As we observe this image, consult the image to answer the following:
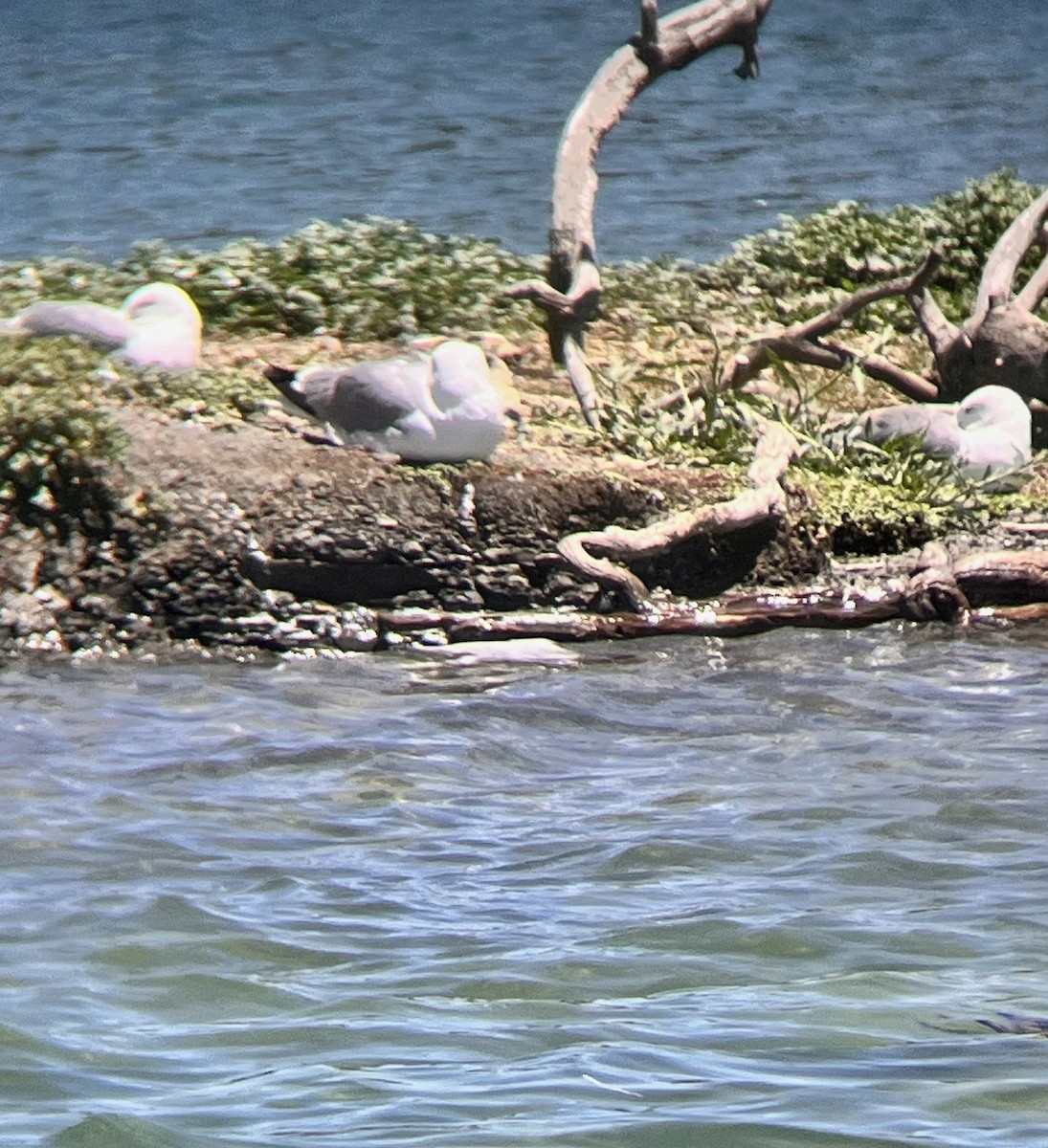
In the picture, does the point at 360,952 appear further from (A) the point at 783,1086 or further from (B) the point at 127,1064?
(A) the point at 783,1086

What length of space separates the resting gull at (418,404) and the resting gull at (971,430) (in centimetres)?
210

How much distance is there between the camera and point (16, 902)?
485 centimetres

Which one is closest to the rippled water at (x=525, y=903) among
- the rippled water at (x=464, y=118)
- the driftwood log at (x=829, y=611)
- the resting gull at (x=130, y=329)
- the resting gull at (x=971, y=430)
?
the driftwood log at (x=829, y=611)

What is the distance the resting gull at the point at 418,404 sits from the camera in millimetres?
8453

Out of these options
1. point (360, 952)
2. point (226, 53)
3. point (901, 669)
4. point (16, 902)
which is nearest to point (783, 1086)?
point (360, 952)

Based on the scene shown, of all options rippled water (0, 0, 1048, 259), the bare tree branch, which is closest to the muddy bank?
the bare tree branch

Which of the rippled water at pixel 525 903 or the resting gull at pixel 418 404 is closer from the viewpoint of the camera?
the rippled water at pixel 525 903

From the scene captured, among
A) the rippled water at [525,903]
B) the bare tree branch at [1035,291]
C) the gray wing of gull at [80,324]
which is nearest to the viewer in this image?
the rippled water at [525,903]

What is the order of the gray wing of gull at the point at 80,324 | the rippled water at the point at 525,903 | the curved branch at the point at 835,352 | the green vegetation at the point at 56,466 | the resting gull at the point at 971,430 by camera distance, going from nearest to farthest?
the rippled water at the point at 525,903 < the green vegetation at the point at 56,466 < the resting gull at the point at 971,430 < the gray wing of gull at the point at 80,324 < the curved branch at the point at 835,352

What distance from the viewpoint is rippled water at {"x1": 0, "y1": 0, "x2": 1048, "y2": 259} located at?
56.9 ft

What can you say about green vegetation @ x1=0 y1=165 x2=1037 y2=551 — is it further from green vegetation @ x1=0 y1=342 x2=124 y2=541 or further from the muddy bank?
the muddy bank

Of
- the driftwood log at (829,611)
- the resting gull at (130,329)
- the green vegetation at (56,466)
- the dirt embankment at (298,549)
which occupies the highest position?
the resting gull at (130,329)

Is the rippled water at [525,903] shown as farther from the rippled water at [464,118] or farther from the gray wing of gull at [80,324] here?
the rippled water at [464,118]

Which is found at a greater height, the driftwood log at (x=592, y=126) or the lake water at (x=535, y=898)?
the driftwood log at (x=592, y=126)
